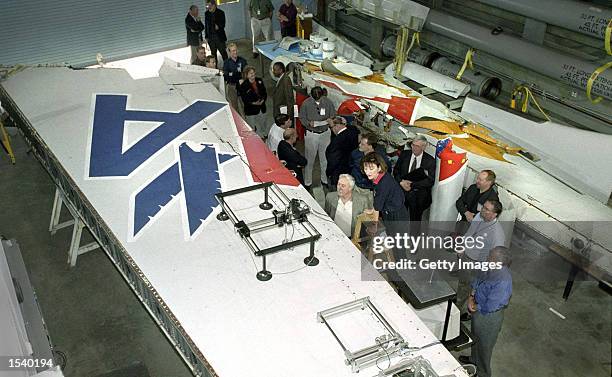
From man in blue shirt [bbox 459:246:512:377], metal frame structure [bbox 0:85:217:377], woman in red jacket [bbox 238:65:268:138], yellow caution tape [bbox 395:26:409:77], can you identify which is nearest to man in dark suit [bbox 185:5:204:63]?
woman in red jacket [bbox 238:65:268:138]

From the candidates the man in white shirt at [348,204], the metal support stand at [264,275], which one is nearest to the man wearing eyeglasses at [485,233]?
the man in white shirt at [348,204]

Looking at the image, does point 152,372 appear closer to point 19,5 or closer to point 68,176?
point 68,176

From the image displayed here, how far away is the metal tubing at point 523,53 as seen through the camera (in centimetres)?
720

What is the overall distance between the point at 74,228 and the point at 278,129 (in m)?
2.48

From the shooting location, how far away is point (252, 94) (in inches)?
308

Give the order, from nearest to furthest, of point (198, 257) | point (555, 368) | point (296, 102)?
point (198, 257) < point (555, 368) < point (296, 102)

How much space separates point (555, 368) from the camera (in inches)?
200

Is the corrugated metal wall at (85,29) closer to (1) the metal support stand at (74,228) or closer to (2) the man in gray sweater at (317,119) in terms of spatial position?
(1) the metal support stand at (74,228)

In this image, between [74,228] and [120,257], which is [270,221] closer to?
[120,257]

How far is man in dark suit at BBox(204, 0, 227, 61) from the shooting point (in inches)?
420

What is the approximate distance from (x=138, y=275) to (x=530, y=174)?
4394 millimetres

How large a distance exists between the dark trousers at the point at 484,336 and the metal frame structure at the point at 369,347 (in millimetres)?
1142

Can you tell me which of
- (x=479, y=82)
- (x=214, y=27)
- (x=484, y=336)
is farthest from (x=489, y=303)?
(x=214, y=27)

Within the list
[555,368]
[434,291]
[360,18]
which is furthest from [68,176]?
[360,18]
